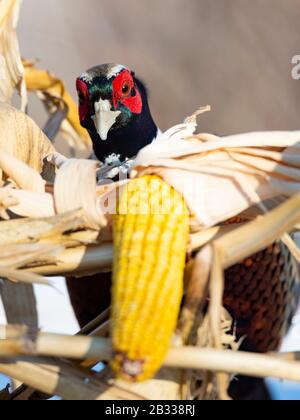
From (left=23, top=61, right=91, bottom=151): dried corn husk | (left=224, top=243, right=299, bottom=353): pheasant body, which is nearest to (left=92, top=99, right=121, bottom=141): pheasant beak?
(left=224, top=243, right=299, bottom=353): pheasant body

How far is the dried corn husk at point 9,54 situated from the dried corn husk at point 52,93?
0.24m

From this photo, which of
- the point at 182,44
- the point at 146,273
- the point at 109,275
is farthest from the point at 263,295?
the point at 182,44

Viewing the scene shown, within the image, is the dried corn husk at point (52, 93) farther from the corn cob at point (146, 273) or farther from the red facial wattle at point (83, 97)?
the corn cob at point (146, 273)

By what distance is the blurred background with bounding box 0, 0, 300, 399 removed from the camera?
2162 mm

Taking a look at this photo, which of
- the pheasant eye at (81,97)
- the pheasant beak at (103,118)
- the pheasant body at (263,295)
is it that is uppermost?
the pheasant eye at (81,97)

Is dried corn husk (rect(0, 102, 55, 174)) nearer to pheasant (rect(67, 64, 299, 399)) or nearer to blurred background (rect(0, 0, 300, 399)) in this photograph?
pheasant (rect(67, 64, 299, 399))

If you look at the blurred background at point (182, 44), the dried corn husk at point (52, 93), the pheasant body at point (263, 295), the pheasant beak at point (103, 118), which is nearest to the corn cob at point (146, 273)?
the pheasant body at point (263, 295)

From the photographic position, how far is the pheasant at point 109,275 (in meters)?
1.02

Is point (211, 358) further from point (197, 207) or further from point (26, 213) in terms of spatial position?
point (26, 213)

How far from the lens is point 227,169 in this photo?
868 millimetres

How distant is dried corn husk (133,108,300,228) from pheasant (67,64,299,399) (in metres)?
0.18

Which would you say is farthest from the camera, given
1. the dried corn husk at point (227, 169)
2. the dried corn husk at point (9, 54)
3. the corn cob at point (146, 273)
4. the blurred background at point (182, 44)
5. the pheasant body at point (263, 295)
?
the blurred background at point (182, 44)

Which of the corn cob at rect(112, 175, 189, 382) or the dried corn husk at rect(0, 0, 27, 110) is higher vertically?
the dried corn husk at rect(0, 0, 27, 110)
